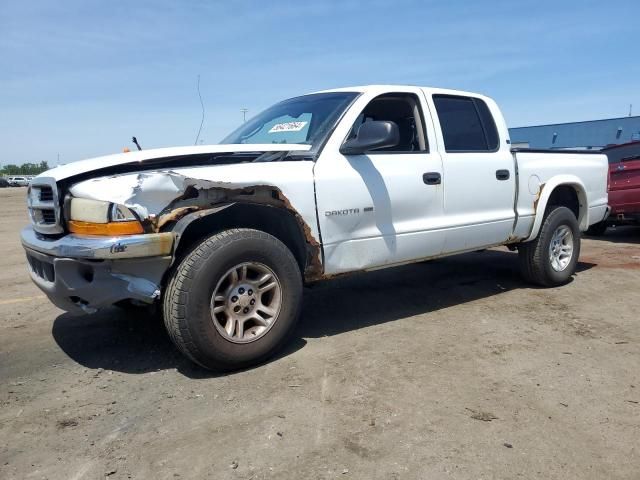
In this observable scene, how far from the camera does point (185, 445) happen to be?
2748 millimetres

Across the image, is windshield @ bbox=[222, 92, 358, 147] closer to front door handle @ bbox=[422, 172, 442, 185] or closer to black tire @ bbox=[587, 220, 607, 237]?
front door handle @ bbox=[422, 172, 442, 185]

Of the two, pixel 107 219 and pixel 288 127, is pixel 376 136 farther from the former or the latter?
pixel 107 219

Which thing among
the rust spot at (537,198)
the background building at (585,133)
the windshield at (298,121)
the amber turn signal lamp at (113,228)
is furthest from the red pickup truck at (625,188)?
the background building at (585,133)

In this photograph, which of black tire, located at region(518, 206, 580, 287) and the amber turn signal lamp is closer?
the amber turn signal lamp

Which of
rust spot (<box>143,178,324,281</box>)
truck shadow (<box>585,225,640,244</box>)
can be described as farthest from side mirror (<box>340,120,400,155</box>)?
truck shadow (<box>585,225,640,244</box>)

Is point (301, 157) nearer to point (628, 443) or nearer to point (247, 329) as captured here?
point (247, 329)

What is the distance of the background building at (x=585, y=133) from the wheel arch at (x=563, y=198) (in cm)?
2919

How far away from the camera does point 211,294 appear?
3.42m

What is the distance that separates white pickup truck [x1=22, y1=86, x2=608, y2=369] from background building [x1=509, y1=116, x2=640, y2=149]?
31.0 metres

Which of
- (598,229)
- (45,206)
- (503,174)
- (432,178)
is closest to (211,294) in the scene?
(45,206)

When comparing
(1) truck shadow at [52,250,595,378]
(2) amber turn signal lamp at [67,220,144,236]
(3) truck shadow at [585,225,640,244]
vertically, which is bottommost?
(3) truck shadow at [585,225,640,244]

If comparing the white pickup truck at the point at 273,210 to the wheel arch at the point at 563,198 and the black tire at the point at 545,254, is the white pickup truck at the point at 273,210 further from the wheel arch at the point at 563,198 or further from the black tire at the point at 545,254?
the black tire at the point at 545,254

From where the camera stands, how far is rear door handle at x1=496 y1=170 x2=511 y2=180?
5223 millimetres

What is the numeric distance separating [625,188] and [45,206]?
862cm
